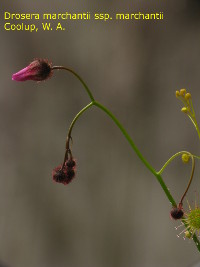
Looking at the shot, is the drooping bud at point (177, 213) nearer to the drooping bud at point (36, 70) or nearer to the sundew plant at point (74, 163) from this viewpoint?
the sundew plant at point (74, 163)

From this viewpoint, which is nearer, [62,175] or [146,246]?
[62,175]

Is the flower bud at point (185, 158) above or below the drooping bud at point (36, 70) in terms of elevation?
below

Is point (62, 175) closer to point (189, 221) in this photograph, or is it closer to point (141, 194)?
point (189, 221)

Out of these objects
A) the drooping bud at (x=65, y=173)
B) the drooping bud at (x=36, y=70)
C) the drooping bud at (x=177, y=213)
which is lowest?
the drooping bud at (x=177, y=213)

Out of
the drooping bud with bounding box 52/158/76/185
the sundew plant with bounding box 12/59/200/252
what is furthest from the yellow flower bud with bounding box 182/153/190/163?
the drooping bud with bounding box 52/158/76/185

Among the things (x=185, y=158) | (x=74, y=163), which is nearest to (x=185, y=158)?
(x=185, y=158)

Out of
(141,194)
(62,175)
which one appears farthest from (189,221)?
(141,194)

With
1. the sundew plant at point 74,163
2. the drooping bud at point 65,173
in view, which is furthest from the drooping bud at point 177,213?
the drooping bud at point 65,173

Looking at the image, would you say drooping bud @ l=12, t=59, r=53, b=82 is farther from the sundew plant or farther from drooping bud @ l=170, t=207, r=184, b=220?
drooping bud @ l=170, t=207, r=184, b=220

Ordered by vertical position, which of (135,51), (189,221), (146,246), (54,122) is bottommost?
(146,246)

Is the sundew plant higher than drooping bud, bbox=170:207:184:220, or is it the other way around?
the sundew plant

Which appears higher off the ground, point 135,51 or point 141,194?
point 135,51
